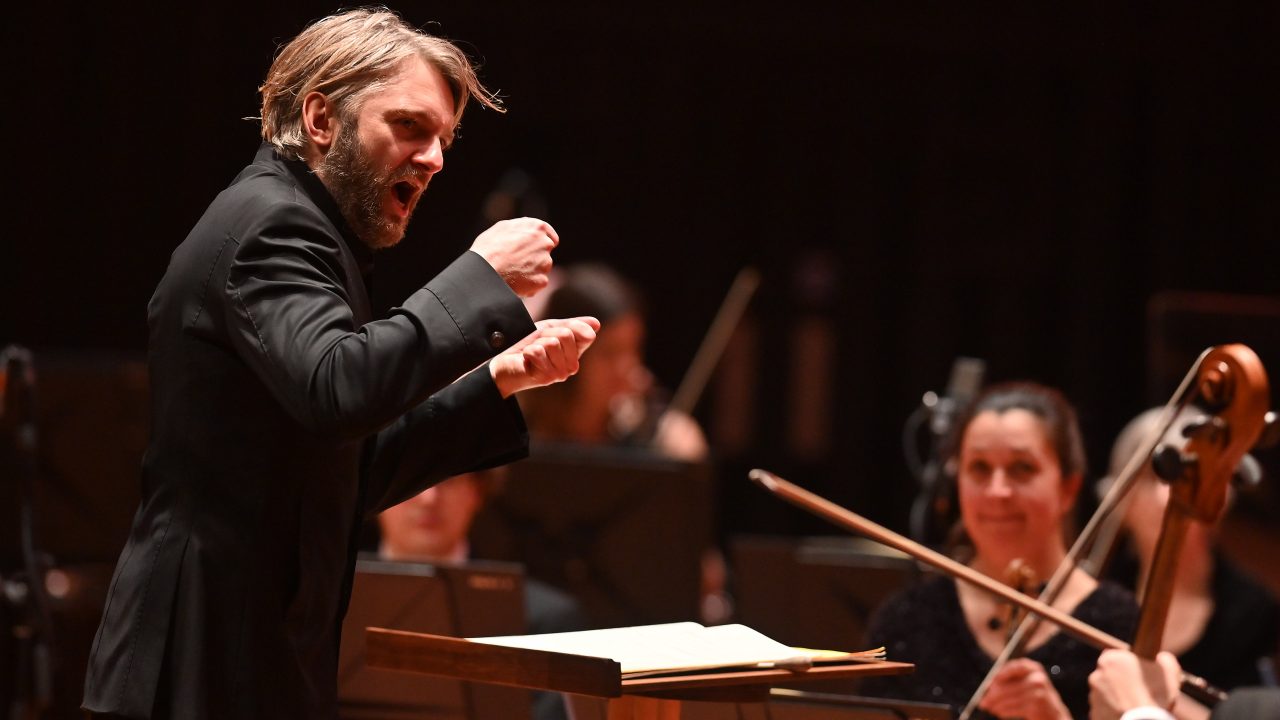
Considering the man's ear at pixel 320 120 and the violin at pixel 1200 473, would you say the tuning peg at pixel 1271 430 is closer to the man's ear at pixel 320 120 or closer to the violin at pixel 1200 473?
the violin at pixel 1200 473

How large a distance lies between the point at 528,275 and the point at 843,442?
4.86 meters

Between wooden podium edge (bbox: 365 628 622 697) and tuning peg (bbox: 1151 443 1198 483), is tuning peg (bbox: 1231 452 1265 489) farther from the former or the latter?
wooden podium edge (bbox: 365 628 622 697)

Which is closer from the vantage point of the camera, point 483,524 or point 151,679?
point 151,679

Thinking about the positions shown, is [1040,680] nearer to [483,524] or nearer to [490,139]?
[483,524]

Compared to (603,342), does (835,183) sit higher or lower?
higher

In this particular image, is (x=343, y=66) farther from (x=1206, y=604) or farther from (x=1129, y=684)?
(x=1206, y=604)

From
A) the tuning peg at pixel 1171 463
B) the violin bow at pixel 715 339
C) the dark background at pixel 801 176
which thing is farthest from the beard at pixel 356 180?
the dark background at pixel 801 176

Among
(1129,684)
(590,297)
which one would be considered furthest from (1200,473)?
(590,297)

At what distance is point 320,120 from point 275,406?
1.16 ft

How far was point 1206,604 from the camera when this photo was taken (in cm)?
365

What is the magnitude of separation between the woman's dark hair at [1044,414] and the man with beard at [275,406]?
1497 millimetres

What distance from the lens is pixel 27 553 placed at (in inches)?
108

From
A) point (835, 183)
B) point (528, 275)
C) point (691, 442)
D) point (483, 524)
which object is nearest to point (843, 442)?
point (835, 183)

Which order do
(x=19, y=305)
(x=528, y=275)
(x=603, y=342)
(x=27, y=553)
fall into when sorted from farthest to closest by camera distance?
(x=19, y=305) → (x=603, y=342) → (x=27, y=553) → (x=528, y=275)
